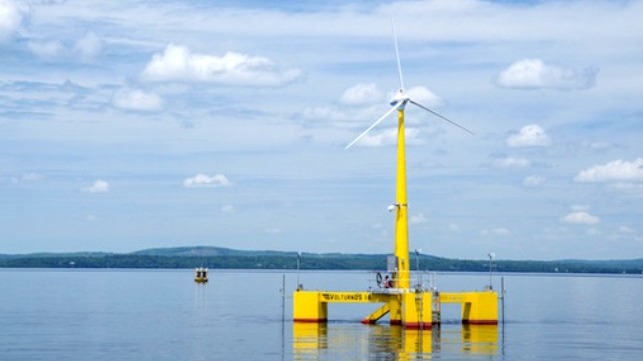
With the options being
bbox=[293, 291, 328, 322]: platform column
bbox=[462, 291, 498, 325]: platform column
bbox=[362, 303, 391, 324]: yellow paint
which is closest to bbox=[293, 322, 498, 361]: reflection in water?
bbox=[462, 291, 498, 325]: platform column

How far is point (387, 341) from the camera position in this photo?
6500 cm

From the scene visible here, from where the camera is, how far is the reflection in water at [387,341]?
2301 inches

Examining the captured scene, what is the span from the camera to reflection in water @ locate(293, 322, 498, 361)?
5844 cm

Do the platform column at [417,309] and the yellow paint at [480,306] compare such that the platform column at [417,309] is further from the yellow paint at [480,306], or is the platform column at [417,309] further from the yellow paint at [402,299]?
the yellow paint at [480,306]

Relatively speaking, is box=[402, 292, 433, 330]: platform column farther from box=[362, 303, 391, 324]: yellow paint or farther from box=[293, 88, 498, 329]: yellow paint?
box=[362, 303, 391, 324]: yellow paint

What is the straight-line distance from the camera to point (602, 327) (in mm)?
86875

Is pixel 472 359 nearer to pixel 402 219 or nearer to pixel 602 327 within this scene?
Answer: pixel 402 219

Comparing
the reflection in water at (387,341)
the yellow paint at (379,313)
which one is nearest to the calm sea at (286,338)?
the reflection in water at (387,341)

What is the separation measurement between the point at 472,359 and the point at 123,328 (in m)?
32.0

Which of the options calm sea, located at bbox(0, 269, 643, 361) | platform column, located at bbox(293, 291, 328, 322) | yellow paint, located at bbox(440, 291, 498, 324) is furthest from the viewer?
platform column, located at bbox(293, 291, 328, 322)

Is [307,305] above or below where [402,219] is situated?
below

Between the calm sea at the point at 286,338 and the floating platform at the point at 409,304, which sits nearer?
the calm sea at the point at 286,338

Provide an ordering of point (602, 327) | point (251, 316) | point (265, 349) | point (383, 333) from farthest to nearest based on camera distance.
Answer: point (251, 316) < point (602, 327) < point (383, 333) < point (265, 349)

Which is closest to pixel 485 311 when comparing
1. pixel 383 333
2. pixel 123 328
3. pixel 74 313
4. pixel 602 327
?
pixel 383 333
